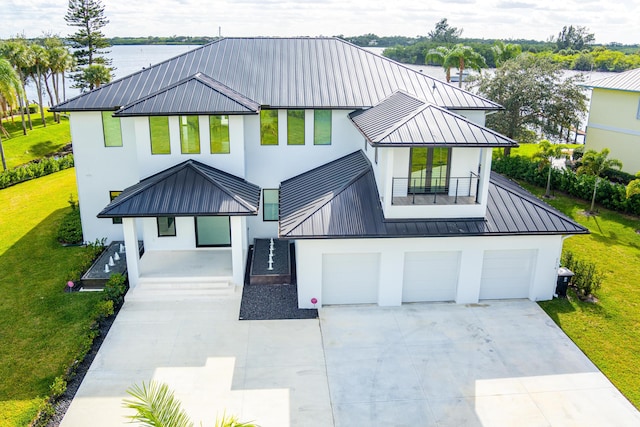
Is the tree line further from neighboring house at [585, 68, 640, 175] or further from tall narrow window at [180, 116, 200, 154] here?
tall narrow window at [180, 116, 200, 154]

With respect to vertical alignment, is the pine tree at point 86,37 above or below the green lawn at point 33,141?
above

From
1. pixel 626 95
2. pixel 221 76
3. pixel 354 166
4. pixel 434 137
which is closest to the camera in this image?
pixel 434 137

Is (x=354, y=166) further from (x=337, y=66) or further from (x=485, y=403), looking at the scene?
(x=485, y=403)

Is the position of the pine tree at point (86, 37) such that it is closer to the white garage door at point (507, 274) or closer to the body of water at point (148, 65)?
the body of water at point (148, 65)

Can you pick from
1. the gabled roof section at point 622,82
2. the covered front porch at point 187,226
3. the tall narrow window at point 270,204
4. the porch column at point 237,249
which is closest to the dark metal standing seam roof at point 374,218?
the porch column at point 237,249

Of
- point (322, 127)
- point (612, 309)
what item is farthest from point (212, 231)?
point (612, 309)

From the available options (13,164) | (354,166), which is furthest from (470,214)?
(13,164)
